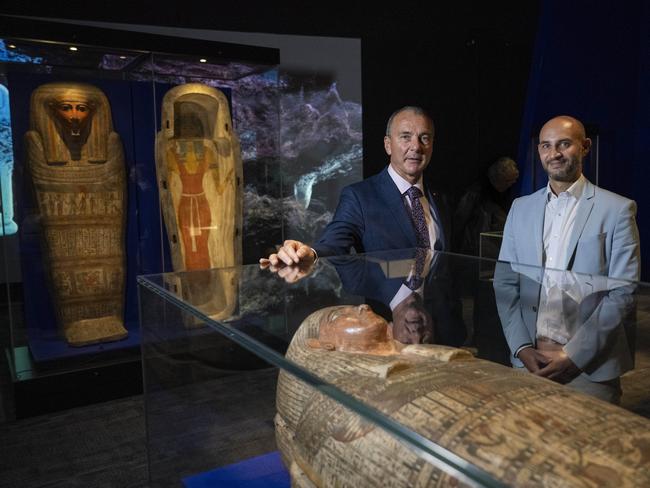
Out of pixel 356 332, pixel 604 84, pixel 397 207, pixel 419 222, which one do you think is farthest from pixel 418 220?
pixel 604 84

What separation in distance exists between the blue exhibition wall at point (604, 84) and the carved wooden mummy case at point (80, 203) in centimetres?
360

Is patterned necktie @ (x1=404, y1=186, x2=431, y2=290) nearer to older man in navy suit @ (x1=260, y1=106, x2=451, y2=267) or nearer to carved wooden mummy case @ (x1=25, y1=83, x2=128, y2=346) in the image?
older man in navy suit @ (x1=260, y1=106, x2=451, y2=267)

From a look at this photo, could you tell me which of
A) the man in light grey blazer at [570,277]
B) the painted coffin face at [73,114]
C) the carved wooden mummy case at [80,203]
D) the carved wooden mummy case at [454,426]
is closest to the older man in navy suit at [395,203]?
the man in light grey blazer at [570,277]

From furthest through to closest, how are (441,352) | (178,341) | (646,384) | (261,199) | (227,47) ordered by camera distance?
1. (261,199)
2. (227,47)
3. (178,341)
4. (441,352)
5. (646,384)

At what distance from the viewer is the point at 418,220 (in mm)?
2564

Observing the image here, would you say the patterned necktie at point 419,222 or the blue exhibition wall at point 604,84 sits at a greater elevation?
the blue exhibition wall at point 604,84

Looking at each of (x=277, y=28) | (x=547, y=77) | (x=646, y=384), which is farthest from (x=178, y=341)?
(x=547, y=77)

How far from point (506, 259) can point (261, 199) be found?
2677 millimetres

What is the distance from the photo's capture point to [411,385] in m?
1.33

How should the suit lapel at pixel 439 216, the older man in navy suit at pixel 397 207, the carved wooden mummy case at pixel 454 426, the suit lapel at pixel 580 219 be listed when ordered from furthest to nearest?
the suit lapel at pixel 439 216 < the older man in navy suit at pixel 397 207 < the suit lapel at pixel 580 219 < the carved wooden mummy case at pixel 454 426

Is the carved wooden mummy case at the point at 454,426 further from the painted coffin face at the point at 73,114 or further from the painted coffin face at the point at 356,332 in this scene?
the painted coffin face at the point at 73,114

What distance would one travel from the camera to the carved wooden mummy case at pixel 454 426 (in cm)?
100

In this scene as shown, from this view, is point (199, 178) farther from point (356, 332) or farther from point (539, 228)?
point (356, 332)

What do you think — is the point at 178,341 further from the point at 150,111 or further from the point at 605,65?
the point at 605,65
